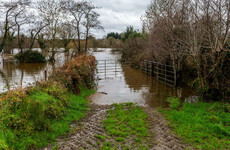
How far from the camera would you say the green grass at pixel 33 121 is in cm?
353

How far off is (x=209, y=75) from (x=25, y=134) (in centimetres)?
635

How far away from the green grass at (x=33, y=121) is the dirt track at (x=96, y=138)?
11.6 inches

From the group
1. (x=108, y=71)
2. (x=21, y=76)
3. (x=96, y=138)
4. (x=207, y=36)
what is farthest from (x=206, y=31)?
(x=21, y=76)

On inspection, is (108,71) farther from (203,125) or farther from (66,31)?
(203,125)

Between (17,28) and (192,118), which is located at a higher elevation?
(17,28)

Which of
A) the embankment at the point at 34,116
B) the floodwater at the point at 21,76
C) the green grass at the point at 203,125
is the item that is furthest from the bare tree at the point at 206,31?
the floodwater at the point at 21,76

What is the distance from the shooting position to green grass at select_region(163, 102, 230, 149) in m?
3.94

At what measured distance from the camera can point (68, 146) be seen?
3.63m

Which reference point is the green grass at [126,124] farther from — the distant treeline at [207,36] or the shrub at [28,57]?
the shrub at [28,57]

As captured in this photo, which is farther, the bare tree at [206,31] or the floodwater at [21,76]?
the floodwater at [21,76]

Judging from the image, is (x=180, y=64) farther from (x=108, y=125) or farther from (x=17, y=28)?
(x=17, y=28)

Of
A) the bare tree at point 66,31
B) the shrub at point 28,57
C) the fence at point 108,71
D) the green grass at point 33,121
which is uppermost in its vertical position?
the bare tree at point 66,31

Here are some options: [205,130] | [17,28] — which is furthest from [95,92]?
[17,28]

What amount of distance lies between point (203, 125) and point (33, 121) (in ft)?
14.1
